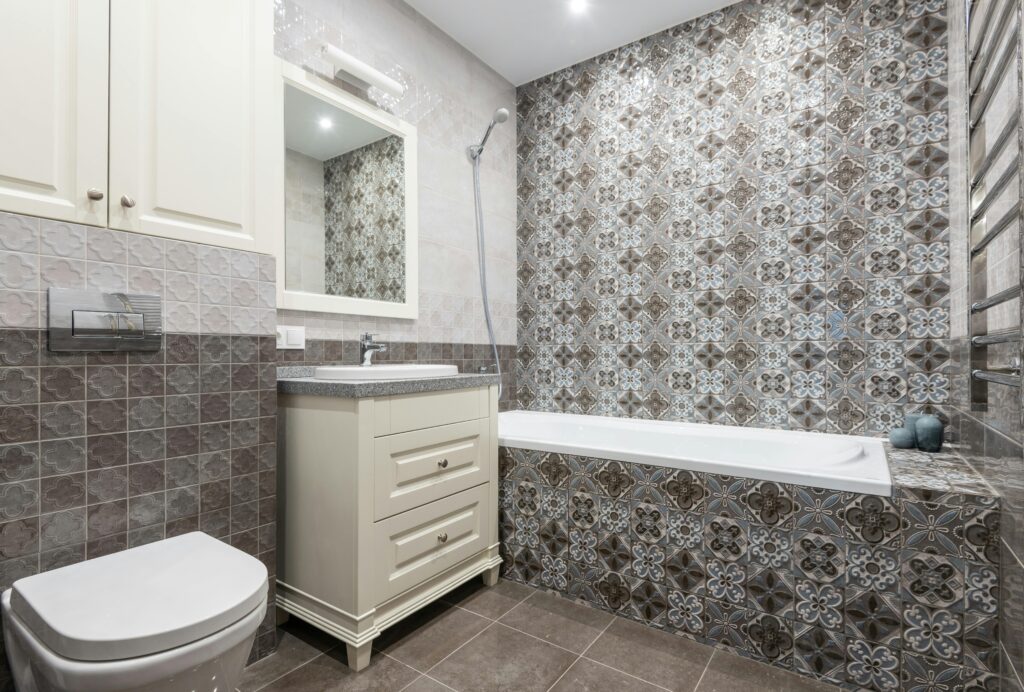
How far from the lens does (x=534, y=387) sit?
3.17 m

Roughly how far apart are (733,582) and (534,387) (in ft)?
5.61

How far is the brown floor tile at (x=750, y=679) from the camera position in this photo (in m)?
1.48

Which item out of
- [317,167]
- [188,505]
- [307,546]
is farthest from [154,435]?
[317,167]

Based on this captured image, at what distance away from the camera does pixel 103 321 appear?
127 cm

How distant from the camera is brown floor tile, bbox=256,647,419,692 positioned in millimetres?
1479

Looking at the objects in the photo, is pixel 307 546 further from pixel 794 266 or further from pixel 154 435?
pixel 794 266

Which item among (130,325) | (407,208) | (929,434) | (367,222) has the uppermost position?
(407,208)

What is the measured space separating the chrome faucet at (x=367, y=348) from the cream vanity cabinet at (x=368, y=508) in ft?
1.34

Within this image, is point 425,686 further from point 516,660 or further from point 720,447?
point 720,447

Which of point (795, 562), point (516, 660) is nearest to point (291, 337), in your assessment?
point (516, 660)

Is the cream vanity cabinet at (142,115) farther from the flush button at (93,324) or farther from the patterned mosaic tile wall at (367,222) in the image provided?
the patterned mosaic tile wall at (367,222)

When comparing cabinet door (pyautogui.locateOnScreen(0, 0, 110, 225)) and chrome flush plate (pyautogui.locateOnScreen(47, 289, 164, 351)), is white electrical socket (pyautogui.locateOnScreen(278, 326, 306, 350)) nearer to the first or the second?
chrome flush plate (pyautogui.locateOnScreen(47, 289, 164, 351))

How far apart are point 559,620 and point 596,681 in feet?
1.16

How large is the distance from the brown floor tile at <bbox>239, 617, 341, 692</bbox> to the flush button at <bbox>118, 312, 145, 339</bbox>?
108cm
